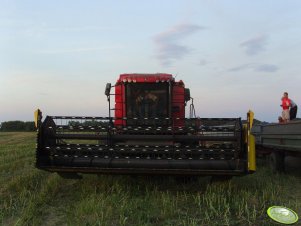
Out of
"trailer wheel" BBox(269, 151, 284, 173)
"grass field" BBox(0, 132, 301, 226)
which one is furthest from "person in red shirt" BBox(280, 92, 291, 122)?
"grass field" BBox(0, 132, 301, 226)

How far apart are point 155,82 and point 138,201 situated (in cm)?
392

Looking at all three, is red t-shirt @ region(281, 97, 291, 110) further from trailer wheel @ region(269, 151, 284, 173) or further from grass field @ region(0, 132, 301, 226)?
grass field @ region(0, 132, 301, 226)

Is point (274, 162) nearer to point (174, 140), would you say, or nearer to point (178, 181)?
point (178, 181)

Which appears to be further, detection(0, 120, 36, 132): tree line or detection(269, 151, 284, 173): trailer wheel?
detection(0, 120, 36, 132): tree line

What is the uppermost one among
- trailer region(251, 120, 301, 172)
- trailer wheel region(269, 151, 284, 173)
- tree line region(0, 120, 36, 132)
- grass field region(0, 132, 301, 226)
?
tree line region(0, 120, 36, 132)

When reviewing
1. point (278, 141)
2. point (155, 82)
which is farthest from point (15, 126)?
point (278, 141)

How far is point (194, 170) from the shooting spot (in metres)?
6.72

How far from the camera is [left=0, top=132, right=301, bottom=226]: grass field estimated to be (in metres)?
5.58

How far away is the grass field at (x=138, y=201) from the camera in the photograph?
5.58 meters

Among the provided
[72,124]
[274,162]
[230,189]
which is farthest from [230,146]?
[274,162]

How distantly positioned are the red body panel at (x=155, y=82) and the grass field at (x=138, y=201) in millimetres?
1825

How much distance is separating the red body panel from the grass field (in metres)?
1.83

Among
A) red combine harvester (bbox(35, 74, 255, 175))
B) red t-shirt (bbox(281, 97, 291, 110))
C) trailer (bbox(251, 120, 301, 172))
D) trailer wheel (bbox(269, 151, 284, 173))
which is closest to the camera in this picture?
red combine harvester (bbox(35, 74, 255, 175))

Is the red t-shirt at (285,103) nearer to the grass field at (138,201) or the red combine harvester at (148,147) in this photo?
the grass field at (138,201)
